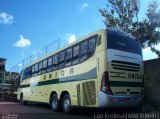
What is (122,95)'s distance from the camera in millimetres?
12242

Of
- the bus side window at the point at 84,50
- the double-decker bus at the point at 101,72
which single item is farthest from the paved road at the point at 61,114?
the bus side window at the point at 84,50

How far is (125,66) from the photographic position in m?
12.6

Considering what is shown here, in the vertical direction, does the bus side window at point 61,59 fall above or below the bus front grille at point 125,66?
above

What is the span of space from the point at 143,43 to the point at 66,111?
11.3 m

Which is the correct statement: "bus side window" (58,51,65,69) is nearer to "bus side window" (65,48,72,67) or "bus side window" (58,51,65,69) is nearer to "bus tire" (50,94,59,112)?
"bus side window" (65,48,72,67)

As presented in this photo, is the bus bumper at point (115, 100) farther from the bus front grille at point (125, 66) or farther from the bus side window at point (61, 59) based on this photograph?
the bus side window at point (61, 59)

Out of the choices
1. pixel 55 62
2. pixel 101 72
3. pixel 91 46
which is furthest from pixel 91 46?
pixel 55 62

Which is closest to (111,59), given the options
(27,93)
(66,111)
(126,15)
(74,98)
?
(74,98)

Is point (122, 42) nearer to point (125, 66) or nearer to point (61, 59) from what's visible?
point (125, 66)

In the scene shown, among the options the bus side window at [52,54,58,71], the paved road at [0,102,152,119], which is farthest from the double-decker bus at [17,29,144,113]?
the bus side window at [52,54,58,71]

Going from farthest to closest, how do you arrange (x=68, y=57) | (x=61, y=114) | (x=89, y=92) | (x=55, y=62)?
(x=55, y=62) < (x=68, y=57) < (x=61, y=114) < (x=89, y=92)

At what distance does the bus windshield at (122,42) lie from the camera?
12468mm

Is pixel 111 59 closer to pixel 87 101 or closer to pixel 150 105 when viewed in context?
pixel 87 101

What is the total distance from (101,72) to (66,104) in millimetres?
3779
